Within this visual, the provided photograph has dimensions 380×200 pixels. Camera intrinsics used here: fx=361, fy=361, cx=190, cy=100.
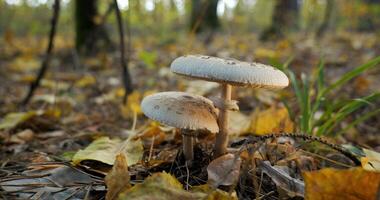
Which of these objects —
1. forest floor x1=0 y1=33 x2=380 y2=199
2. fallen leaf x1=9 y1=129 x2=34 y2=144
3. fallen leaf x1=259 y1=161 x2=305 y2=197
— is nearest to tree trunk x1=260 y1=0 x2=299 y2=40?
forest floor x1=0 y1=33 x2=380 y2=199

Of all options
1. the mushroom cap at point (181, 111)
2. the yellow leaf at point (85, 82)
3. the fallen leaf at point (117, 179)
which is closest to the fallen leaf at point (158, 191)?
the fallen leaf at point (117, 179)

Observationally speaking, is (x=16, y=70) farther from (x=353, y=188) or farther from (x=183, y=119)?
(x=353, y=188)

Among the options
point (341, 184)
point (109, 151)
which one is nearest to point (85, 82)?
point (109, 151)

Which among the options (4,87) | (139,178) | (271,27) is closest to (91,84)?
(4,87)

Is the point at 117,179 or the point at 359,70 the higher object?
the point at 359,70

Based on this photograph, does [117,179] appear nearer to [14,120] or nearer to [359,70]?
[359,70]

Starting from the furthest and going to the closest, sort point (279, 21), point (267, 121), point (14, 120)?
point (279, 21) → point (14, 120) → point (267, 121)
